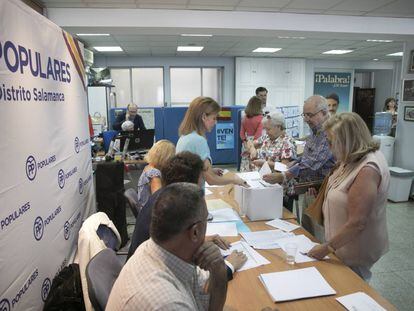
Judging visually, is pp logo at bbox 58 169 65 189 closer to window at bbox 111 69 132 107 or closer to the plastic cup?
the plastic cup

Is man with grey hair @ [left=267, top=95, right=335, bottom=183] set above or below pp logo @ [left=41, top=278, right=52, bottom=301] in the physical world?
above

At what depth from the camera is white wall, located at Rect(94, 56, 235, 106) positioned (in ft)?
31.1

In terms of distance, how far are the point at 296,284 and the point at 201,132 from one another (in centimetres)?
129

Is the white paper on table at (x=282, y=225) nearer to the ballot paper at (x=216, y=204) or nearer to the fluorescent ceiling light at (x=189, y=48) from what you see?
the ballot paper at (x=216, y=204)

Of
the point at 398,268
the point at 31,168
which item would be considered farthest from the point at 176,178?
the point at 398,268

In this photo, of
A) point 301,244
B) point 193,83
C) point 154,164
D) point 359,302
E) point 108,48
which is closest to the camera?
point 359,302

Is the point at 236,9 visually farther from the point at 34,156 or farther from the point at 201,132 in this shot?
the point at 34,156

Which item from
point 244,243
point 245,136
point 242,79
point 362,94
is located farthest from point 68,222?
point 362,94

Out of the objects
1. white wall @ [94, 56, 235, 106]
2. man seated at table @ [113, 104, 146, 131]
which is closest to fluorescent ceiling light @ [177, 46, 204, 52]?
white wall @ [94, 56, 235, 106]

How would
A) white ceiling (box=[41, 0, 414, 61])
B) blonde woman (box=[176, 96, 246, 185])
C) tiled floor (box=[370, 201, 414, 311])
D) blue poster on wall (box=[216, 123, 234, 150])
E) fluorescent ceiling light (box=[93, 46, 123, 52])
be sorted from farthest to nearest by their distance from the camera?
fluorescent ceiling light (box=[93, 46, 123, 52]) < blue poster on wall (box=[216, 123, 234, 150]) < white ceiling (box=[41, 0, 414, 61]) < tiled floor (box=[370, 201, 414, 311]) < blonde woman (box=[176, 96, 246, 185])

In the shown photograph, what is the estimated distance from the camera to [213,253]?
1.14 meters

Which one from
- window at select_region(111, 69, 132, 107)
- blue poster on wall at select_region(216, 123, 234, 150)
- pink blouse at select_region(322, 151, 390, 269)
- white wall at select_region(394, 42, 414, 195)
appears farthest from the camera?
window at select_region(111, 69, 132, 107)

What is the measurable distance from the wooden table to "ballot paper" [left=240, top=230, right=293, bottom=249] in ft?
0.18

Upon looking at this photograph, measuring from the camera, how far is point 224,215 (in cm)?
225
